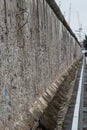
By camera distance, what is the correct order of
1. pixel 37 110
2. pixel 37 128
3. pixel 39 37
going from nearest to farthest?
1. pixel 37 128
2. pixel 37 110
3. pixel 39 37

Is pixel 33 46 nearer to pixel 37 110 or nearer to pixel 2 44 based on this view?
pixel 37 110

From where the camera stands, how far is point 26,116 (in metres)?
4.45

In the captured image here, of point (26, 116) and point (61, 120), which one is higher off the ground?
point (26, 116)

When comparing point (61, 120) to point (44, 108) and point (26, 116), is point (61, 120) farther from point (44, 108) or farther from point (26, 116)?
point (26, 116)

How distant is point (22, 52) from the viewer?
456 cm

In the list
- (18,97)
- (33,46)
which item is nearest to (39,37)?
(33,46)

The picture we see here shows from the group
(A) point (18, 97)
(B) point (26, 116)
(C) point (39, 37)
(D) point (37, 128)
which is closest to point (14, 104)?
(A) point (18, 97)

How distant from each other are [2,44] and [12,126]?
779 mm

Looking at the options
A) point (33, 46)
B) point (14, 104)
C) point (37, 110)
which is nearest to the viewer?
point (14, 104)

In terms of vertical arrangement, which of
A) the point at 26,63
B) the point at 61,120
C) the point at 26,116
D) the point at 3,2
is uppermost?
the point at 3,2

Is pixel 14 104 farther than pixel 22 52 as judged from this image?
No

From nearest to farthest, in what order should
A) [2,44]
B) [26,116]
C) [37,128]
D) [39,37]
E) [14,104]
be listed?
[2,44] < [14,104] < [26,116] < [37,128] < [39,37]

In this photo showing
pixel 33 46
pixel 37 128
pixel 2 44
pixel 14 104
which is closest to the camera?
pixel 2 44

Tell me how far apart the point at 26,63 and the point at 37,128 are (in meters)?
0.77
